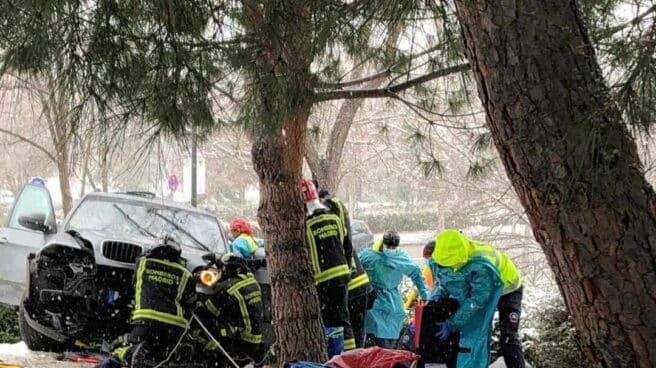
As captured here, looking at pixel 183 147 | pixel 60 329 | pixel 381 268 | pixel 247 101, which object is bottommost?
pixel 60 329

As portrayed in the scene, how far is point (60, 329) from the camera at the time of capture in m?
6.94

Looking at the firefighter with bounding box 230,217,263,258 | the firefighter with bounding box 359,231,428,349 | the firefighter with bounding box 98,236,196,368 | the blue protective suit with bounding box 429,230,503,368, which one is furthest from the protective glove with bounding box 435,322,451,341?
the firefighter with bounding box 230,217,263,258

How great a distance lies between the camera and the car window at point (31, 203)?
8.34 m

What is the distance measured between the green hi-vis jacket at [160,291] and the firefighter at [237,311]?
0.50 metres

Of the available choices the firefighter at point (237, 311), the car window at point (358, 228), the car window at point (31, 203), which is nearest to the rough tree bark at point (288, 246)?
the firefighter at point (237, 311)

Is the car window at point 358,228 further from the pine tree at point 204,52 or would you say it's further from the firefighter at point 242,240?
the pine tree at point 204,52

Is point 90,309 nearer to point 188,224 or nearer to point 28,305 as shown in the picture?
point 28,305

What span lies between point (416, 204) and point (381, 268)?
2242 cm

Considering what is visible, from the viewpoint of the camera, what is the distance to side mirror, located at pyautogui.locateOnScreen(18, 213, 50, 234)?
24.5 feet

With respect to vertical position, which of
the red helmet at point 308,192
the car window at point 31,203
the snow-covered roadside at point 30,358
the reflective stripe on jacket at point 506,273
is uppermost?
the red helmet at point 308,192

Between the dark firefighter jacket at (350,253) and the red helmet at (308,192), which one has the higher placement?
the red helmet at (308,192)

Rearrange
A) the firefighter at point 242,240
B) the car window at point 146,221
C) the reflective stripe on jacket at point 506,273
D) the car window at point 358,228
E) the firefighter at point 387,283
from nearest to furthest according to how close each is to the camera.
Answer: the reflective stripe on jacket at point 506,273, the firefighter at point 387,283, the car window at point 146,221, the firefighter at point 242,240, the car window at point 358,228

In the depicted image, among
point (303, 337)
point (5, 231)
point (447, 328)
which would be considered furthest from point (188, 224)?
point (447, 328)

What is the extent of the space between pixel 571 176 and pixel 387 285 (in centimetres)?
557
